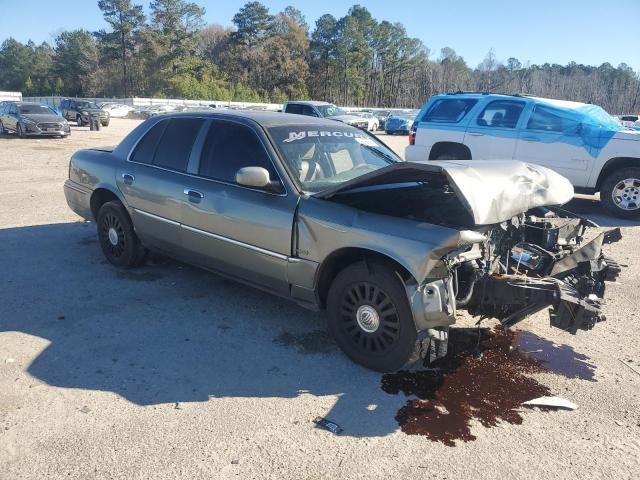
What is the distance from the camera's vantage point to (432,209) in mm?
3873

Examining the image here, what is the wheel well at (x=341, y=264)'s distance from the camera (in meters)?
3.50

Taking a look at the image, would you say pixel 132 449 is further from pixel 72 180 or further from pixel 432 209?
pixel 72 180

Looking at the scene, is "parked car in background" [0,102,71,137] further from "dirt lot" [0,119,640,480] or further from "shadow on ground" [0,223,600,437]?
"dirt lot" [0,119,640,480]

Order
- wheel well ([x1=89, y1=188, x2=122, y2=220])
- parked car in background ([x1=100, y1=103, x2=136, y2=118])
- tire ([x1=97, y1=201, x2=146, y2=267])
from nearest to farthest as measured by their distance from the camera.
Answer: tire ([x1=97, y1=201, x2=146, y2=267]) < wheel well ([x1=89, y1=188, x2=122, y2=220]) < parked car in background ([x1=100, y1=103, x2=136, y2=118])

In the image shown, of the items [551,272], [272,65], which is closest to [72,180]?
[551,272]

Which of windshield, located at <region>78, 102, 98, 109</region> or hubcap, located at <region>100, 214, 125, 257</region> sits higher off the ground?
windshield, located at <region>78, 102, 98, 109</region>

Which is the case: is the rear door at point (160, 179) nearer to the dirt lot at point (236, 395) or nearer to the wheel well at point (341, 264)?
the dirt lot at point (236, 395)

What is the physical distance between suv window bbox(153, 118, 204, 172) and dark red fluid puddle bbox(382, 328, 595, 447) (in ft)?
9.07

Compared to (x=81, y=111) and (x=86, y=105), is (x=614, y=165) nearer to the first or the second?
(x=86, y=105)

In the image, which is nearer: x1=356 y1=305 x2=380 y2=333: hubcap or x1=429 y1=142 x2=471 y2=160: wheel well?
x1=356 y1=305 x2=380 y2=333: hubcap

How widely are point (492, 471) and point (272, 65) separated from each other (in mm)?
81874

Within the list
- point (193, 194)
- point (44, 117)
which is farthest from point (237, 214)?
point (44, 117)

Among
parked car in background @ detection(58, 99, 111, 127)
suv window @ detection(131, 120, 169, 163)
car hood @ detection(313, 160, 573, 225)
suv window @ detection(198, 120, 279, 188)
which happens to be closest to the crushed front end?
car hood @ detection(313, 160, 573, 225)

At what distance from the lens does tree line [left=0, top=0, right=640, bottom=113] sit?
73.9 metres
